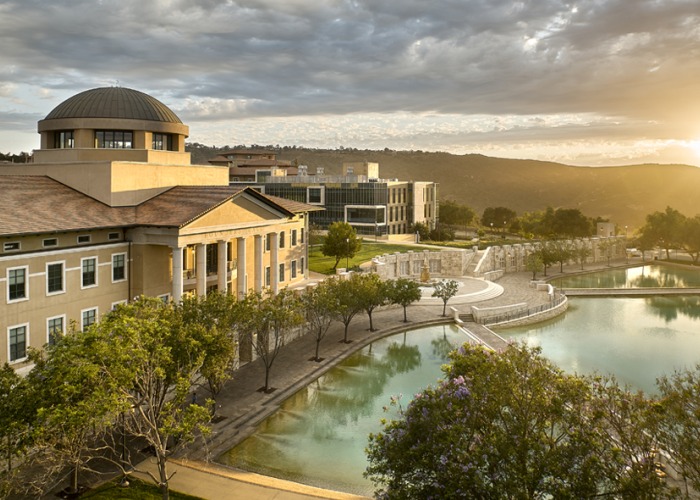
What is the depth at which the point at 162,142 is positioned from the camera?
42562 mm

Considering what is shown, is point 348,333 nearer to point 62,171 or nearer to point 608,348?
point 608,348

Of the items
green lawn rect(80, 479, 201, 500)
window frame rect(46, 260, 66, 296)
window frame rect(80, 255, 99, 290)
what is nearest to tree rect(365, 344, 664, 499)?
green lawn rect(80, 479, 201, 500)

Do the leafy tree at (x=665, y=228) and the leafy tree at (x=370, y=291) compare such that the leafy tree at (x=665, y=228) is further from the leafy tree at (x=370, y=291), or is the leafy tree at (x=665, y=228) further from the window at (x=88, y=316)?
the window at (x=88, y=316)

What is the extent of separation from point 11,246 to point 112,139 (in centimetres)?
1484

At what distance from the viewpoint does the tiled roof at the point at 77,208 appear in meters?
28.9

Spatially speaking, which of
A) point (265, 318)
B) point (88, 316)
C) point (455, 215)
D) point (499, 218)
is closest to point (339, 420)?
point (265, 318)

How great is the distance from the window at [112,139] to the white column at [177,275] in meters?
11.4

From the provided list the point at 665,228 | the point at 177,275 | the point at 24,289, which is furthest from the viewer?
the point at 665,228

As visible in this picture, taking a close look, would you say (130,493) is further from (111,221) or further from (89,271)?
(111,221)

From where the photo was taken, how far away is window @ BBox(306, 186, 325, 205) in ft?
334

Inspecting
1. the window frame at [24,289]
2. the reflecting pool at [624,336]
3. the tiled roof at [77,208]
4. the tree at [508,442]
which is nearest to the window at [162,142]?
the tiled roof at [77,208]

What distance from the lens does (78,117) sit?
131ft

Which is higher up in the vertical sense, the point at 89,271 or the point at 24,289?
the point at 89,271

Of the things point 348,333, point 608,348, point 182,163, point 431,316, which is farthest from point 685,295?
point 182,163
